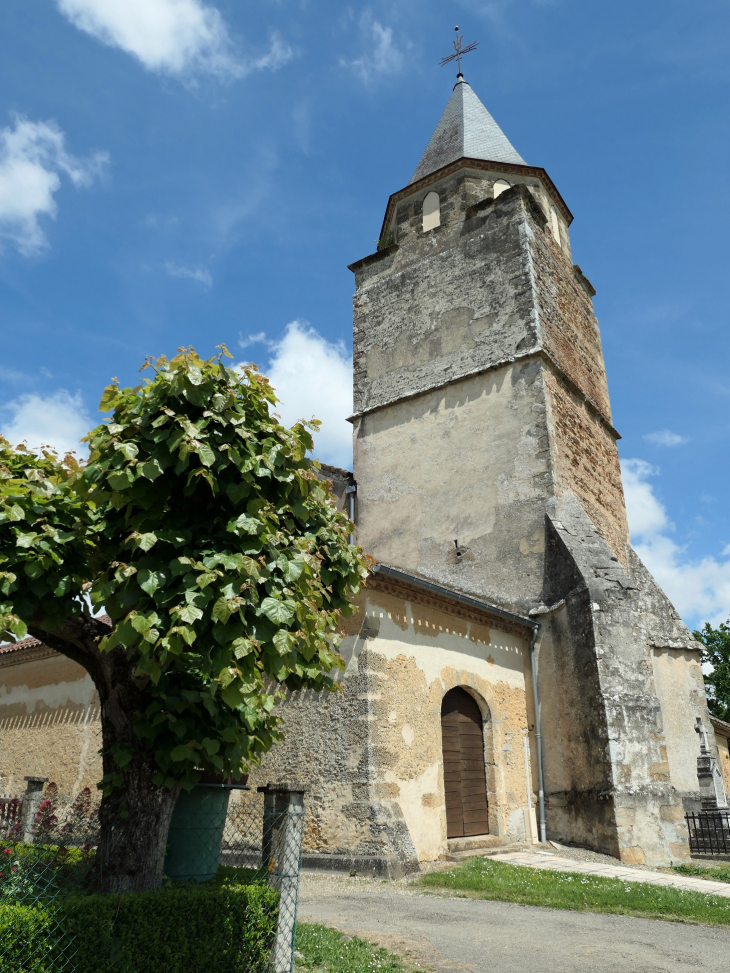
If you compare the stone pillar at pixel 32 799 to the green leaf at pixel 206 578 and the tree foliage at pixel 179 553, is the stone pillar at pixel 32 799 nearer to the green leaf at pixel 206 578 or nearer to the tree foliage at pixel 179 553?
the tree foliage at pixel 179 553

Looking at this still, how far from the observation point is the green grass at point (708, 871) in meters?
8.97

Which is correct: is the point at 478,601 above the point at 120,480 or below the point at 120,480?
above

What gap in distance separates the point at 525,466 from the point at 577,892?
7.49 metres

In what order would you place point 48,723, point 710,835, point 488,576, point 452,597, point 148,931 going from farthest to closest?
point 488,576 < point 48,723 < point 710,835 < point 452,597 < point 148,931

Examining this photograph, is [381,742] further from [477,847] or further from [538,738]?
[538,738]

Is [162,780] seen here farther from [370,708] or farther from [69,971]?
[370,708]

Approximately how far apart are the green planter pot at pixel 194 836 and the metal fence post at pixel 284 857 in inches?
18.0

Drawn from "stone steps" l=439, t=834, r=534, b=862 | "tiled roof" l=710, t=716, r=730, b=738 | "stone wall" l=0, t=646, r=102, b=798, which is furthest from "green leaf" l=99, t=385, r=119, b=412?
"tiled roof" l=710, t=716, r=730, b=738

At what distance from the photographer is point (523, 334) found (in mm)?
14133

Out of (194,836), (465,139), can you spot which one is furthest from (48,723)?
(465,139)

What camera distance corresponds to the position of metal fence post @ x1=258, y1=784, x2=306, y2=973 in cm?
441

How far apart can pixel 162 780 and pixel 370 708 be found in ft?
14.1

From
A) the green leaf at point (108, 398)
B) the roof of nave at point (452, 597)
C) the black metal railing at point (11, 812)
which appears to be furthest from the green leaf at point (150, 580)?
the black metal railing at point (11, 812)

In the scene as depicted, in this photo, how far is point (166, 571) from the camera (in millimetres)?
4293
